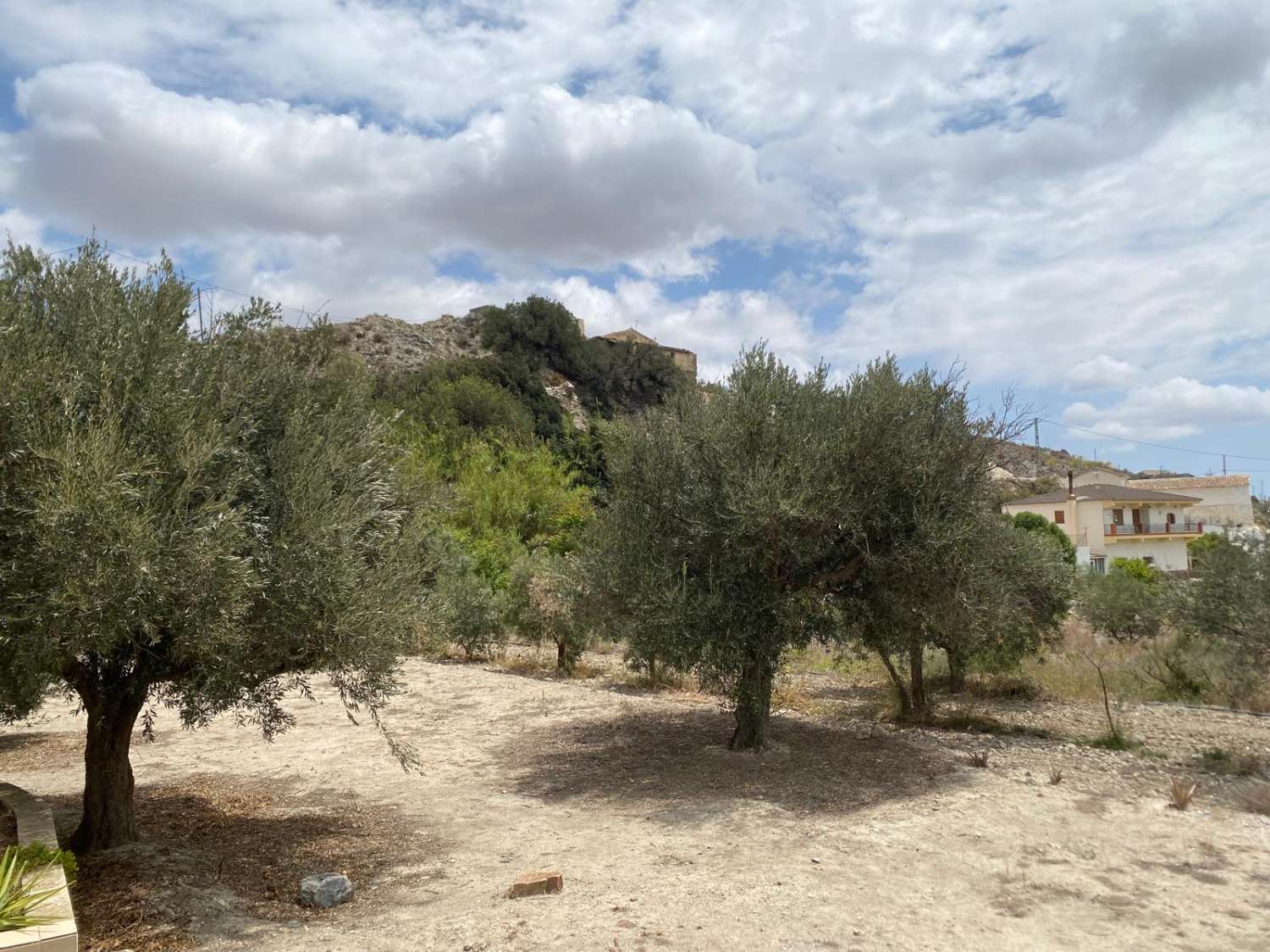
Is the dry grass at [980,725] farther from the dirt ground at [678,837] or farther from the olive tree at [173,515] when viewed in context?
the olive tree at [173,515]

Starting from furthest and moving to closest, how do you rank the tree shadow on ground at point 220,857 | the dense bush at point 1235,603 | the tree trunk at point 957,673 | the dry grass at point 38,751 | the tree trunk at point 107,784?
the tree trunk at point 957,673 < the dry grass at point 38,751 < the dense bush at point 1235,603 < the tree trunk at point 107,784 < the tree shadow on ground at point 220,857

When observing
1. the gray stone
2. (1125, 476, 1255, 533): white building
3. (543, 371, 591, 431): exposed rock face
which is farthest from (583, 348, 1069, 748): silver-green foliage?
(1125, 476, 1255, 533): white building

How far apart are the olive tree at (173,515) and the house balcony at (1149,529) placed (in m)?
54.3

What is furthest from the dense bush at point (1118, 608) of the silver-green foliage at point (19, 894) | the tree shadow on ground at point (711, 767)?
the silver-green foliage at point (19, 894)

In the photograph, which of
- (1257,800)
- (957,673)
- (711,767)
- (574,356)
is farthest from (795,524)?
(574,356)

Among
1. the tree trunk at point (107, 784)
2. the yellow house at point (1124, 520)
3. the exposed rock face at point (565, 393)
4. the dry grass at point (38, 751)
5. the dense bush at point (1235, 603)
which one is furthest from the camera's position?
the exposed rock face at point (565, 393)

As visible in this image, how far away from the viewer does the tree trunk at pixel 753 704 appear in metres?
10.5

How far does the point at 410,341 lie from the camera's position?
205 ft

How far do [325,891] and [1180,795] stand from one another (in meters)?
7.97

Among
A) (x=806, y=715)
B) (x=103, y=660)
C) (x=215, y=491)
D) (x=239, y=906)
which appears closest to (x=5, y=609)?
(x=215, y=491)

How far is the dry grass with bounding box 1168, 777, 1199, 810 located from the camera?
8969 mm

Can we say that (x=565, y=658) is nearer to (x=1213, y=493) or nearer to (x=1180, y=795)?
(x=1180, y=795)

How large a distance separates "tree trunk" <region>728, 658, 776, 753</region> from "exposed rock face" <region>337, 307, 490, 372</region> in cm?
4664

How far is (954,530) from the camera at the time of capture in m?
9.55
